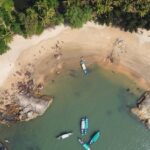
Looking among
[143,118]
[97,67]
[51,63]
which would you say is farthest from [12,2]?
[143,118]

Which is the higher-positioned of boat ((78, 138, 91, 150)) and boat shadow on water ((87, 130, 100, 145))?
boat shadow on water ((87, 130, 100, 145))

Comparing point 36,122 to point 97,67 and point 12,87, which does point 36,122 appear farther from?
point 97,67

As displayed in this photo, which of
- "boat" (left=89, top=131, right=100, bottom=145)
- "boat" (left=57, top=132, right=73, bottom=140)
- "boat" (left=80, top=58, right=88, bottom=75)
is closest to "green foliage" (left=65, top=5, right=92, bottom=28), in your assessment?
"boat" (left=80, top=58, right=88, bottom=75)

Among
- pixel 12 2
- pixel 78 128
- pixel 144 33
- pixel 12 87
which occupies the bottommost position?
pixel 78 128

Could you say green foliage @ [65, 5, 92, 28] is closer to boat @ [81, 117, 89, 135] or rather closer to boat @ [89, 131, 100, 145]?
boat @ [81, 117, 89, 135]

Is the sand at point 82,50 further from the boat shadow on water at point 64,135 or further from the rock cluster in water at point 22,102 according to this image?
the boat shadow on water at point 64,135

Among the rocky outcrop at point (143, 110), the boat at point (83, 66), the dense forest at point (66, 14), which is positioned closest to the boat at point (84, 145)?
the rocky outcrop at point (143, 110)
